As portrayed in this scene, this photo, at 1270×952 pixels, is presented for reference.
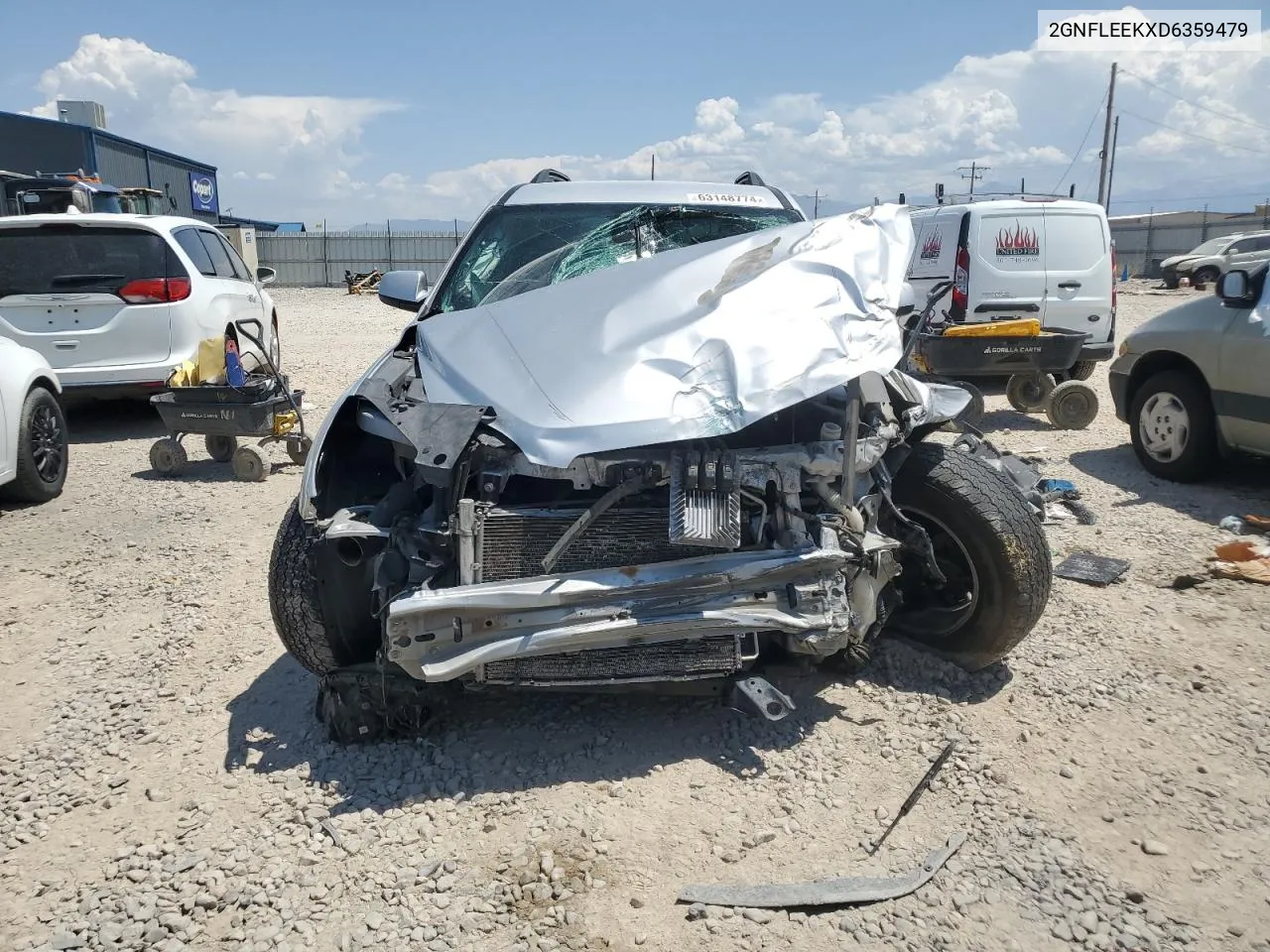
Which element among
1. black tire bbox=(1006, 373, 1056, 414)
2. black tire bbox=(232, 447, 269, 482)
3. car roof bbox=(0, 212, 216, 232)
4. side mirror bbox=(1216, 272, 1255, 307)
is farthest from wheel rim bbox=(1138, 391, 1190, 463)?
car roof bbox=(0, 212, 216, 232)

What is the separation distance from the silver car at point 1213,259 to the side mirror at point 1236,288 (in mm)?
21772

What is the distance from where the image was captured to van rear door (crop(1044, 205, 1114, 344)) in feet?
31.6

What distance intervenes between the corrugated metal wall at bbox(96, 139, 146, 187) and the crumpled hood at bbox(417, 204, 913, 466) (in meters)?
31.6

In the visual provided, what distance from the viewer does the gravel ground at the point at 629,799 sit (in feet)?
8.26

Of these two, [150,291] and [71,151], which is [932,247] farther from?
[71,151]

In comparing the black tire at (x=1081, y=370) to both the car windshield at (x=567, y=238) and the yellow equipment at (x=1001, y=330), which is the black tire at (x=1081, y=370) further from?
the car windshield at (x=567, y=238)

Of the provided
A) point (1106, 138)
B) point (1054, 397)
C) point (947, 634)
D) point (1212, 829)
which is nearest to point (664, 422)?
point (947, 634)

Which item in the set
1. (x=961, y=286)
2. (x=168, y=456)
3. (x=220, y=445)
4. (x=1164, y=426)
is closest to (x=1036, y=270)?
(x=961, y=286)

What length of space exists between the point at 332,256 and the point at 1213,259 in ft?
88.7

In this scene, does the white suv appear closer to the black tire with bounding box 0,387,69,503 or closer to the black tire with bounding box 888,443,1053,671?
the black tire with bounding box 0,387,69,503

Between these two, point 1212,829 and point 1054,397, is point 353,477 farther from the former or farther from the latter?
point 1054,397

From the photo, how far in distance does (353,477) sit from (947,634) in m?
2.36

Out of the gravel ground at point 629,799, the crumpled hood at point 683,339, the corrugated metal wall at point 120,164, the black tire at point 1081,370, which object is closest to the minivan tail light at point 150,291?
the gravel ground at point 629,799

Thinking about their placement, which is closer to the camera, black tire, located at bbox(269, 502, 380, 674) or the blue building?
black tire, located at bbox(269, 502, 380, 674)
